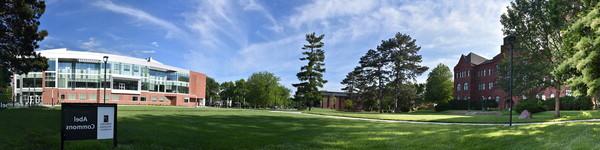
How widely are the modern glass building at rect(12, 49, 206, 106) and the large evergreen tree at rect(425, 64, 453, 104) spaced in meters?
58.1

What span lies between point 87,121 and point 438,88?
92.0 metres

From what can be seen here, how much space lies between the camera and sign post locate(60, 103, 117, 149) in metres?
11.0

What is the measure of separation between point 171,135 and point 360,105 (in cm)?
6877

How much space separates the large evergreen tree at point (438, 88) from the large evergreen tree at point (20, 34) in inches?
3111

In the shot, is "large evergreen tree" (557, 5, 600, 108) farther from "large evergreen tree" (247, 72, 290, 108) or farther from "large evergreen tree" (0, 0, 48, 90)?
"large evergreen tree" (247, 72, 290, 108)

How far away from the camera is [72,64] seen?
96812 mm

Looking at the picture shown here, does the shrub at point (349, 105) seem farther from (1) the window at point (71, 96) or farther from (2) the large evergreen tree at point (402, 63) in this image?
(1) the window at point (71, 96)

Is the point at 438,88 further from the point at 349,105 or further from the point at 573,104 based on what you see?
→ the point at 573,104

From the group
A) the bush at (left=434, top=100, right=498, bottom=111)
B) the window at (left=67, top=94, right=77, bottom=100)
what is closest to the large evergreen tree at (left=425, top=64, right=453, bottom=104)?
the bush at (left=434, top=100, right=498, bottom=111)

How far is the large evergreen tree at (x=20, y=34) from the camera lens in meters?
25.8

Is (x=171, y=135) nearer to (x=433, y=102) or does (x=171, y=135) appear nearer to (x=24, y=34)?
(x=24, y=34)

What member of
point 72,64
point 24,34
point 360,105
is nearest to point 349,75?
point 360,105

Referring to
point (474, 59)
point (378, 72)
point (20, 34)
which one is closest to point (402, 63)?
point (378, 72)

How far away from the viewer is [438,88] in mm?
97188
